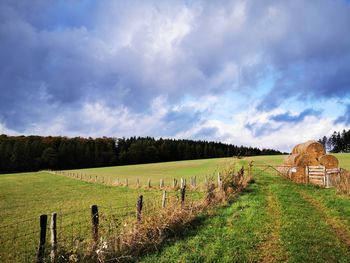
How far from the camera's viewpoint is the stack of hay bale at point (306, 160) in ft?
102

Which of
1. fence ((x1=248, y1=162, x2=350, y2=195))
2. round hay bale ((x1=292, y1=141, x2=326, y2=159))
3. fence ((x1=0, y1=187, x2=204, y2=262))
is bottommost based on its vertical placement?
fence ((x1=0, y1=187, x2=204, y2=262))

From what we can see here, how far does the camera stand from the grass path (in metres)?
9.53

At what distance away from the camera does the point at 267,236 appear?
11.3m

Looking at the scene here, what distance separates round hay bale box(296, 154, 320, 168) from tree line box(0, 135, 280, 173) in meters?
83.5

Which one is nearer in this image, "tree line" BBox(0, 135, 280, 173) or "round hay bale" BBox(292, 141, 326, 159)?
"round hay bale" BBox(292, 141, 326, 159)

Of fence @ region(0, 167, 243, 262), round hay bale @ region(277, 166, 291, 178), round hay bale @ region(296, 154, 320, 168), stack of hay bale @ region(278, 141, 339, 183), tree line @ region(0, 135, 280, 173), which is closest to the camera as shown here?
fence @ region(0, 167, 243, 262)

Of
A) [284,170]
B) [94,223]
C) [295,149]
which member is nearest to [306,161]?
[284,170]

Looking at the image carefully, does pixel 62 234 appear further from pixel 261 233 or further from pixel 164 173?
pixel 164 173

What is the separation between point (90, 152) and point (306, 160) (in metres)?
107

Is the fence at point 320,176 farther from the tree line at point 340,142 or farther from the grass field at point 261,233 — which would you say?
the tree line at point 340,142

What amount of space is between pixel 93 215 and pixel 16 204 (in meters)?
23.4

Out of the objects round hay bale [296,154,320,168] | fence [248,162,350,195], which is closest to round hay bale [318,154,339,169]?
round hay bale [296,154,320,168]

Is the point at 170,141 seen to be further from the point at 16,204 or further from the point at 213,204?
the point at 213,204

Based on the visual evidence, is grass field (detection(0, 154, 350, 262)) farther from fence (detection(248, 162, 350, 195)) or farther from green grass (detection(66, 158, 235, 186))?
green grass (detection(66, 158, 235, 186))
